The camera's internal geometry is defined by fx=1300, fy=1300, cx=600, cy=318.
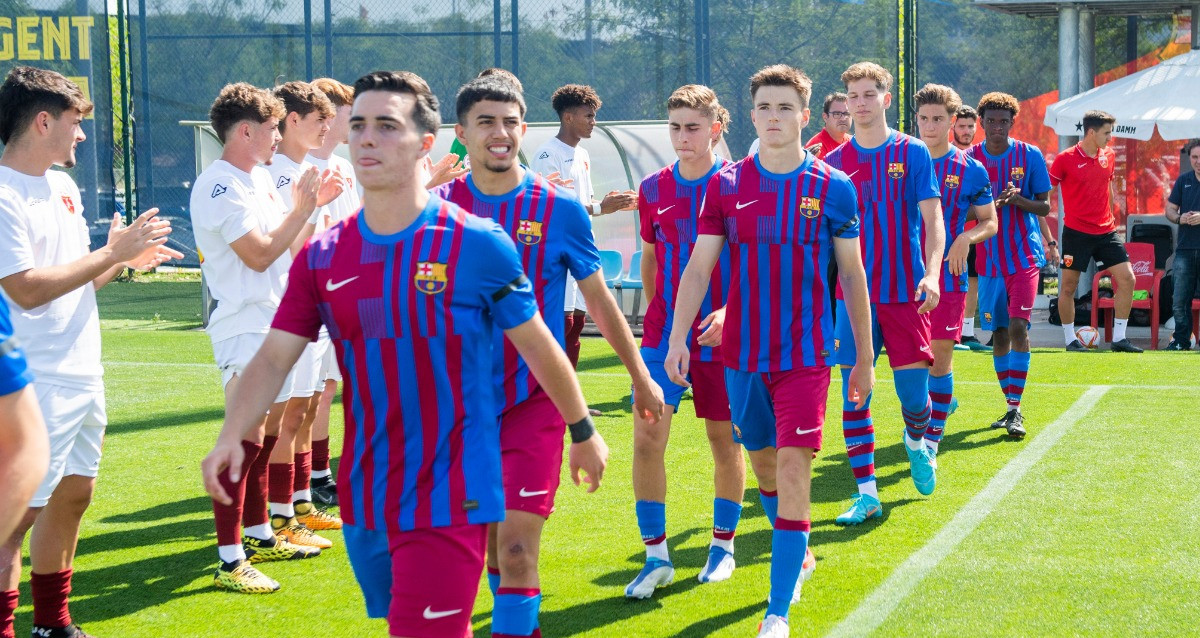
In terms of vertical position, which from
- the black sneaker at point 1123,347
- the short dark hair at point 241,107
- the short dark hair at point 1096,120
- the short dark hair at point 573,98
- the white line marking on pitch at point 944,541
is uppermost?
the short dark hair at point 1096,120

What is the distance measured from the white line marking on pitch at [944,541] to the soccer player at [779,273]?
13.0 inches

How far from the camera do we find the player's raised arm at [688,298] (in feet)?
15.5

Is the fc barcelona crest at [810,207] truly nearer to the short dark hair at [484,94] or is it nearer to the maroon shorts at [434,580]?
the short dark hair at [484,94]

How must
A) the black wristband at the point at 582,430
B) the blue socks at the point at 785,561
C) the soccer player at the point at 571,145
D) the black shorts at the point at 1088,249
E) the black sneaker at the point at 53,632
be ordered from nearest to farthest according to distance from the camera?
the black wristband at the point at 582,430 < the blue socks at the point at 785,561 < the black sneaker at the point at 53,632 < the soccer player at the point at 571,145 < the black shorts at the point at 1088,249

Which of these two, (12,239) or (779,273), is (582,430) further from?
(12,239)

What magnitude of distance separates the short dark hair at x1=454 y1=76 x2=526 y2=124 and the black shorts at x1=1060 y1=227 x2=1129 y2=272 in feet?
32.3

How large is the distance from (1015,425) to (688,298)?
4.44 meters

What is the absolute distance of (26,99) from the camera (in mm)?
4422

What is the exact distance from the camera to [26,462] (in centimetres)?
244

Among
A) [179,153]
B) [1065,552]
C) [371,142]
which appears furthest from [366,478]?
[179,153]

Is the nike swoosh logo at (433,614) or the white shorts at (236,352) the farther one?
the white shorts at (236,352)

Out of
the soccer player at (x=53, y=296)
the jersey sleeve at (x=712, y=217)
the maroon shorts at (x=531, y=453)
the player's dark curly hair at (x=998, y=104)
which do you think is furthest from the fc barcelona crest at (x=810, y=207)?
the player's dark curly hair at (x=998, y=104)

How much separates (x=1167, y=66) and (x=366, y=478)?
1472cm

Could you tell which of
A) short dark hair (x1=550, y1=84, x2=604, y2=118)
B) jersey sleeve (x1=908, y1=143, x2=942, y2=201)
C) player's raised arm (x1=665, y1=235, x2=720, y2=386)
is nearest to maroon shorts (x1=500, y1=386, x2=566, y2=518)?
player's raised arm (x1=665, y1=235, x2=720, y2=386)
